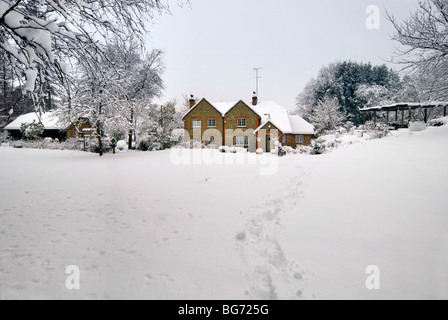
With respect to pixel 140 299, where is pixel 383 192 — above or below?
above

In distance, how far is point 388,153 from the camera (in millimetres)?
8570

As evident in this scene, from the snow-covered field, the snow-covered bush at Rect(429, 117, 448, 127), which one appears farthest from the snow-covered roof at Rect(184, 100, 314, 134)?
the snow-covered field

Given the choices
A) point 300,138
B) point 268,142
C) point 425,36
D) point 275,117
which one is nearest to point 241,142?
point 268,142

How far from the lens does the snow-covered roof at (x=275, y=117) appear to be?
26703 mm

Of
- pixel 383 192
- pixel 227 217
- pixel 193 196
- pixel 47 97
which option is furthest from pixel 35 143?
pixel 383 192

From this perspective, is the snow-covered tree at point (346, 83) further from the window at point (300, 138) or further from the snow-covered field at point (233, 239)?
the snow-covered field at point (233, 239)

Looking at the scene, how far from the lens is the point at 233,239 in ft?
11.5

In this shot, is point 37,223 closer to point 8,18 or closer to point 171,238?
point 171,238

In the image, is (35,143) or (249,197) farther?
(35,143)

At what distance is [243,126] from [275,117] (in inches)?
166

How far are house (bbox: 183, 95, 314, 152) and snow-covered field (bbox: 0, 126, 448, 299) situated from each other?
2037cm

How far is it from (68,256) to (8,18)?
3.21 m

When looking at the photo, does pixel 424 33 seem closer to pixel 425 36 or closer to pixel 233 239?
pixel 425 36

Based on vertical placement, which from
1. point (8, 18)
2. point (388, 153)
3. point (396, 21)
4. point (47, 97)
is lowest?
point (388, 153)
